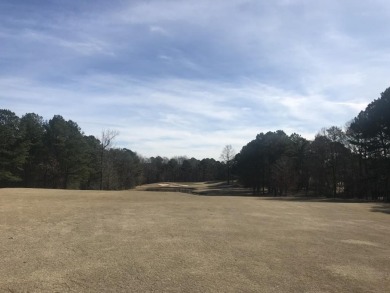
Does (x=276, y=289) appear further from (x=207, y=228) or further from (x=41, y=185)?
(x=41, y=185)

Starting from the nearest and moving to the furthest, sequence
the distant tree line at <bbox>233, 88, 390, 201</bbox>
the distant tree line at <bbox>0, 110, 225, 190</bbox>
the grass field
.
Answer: the grass field → the distant tree line at <bbox>233, 88, 390, 201</bbox> → the distant tree line at <bbox>0, 110, 225, 190</bbox>

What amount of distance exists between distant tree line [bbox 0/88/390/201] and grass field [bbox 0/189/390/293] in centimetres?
3690

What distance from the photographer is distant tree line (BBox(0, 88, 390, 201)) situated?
5059 cm

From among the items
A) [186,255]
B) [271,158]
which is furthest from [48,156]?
[186,255]

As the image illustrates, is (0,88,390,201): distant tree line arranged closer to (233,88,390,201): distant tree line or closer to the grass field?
(233,88,390,201): distant tree line

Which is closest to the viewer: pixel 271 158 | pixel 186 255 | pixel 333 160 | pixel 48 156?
pixel 186 255

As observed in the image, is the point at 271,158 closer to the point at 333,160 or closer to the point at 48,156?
the point at 333,160

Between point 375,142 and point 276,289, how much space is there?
47495 millimetres

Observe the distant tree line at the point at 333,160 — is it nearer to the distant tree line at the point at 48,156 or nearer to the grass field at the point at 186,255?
the distant tree line at the point at 48,156

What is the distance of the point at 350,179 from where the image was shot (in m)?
57.7

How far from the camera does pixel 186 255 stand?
35.7ft

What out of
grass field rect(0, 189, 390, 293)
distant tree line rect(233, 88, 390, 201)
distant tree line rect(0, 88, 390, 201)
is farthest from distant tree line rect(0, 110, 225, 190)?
grass field rect(0, 189, 390, 293)

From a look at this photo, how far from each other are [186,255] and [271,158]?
222ft

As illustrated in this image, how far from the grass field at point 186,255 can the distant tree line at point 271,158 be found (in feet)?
121
